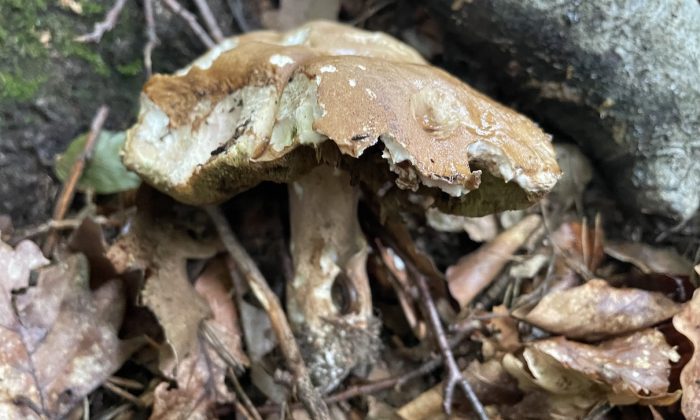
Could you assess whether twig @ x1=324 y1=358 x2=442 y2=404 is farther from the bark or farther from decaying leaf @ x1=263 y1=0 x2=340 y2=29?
decaying leaf @ x1=263 y1=0 x2=340 y2=29

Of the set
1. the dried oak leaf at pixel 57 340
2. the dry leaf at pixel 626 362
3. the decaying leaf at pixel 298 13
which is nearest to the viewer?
the dried oak leaf at pixel 57 340

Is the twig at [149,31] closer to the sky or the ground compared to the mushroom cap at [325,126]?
closer to the sky

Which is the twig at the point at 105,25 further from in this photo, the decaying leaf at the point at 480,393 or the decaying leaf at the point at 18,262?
the decaying leaf at the point at 480,393

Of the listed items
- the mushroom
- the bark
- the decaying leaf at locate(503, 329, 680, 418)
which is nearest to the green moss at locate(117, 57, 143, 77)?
the mushroom

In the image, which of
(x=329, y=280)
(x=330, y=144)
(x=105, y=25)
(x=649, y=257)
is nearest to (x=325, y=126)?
(x=330, y=144)

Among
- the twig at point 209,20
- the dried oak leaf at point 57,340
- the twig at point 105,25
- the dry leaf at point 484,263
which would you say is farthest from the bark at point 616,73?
the dried oak leaf at point 57,340

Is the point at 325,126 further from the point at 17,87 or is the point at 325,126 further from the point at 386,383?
the point at 17,87
